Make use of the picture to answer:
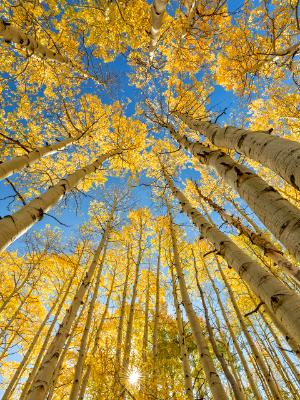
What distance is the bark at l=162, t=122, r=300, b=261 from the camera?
127 centimetres

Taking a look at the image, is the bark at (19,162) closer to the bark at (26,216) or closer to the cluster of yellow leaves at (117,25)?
the bark at (26,216)

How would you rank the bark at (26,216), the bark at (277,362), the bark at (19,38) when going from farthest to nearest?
the bark at (277,362) → the bark at (19,38) → the bark at (26,216)

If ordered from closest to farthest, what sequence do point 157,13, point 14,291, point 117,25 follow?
1. point 157,13
2. point 117,25
3. point 14,291

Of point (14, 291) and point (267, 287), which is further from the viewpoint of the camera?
point (14, 291)

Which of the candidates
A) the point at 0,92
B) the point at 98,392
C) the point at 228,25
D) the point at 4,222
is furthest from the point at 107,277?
the point at 228,25

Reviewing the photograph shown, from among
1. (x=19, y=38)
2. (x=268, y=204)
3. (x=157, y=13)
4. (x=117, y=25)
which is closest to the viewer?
(x=268, y=204)

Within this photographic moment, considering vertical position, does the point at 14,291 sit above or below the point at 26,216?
above

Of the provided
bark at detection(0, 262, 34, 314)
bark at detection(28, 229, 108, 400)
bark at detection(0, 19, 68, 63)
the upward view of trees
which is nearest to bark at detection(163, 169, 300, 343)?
the upward view of trees

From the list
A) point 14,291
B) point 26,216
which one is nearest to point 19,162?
point 26,216

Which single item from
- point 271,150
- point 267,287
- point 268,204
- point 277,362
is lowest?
point 267,287

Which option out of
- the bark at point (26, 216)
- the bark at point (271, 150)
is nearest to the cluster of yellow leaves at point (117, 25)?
the bark at point (26, 216)

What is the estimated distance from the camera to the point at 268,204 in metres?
1.52

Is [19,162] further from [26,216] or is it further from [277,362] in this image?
[277,362]

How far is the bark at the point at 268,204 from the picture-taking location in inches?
50.2
